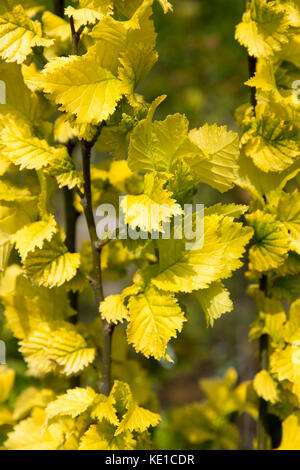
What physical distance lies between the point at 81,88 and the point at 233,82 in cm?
182

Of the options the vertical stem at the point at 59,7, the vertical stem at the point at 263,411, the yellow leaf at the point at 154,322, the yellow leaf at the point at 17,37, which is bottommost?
the vertical stem at the point at 263,411

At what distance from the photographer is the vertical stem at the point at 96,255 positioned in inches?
26.0

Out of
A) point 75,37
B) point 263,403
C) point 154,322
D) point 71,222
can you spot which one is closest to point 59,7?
point 75,37

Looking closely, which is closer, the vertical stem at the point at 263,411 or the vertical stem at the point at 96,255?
the vertical stem at the point at 96,255

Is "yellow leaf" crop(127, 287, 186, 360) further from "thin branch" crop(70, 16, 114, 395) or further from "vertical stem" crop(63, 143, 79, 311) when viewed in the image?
"vertical stem" crop(63, 143, 79, 311)

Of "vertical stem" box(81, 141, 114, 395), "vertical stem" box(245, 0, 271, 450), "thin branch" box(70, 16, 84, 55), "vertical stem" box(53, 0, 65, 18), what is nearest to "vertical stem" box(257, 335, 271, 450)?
"vertical stem" box(245, 0, 271, 450)

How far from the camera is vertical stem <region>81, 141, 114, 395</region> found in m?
0.66

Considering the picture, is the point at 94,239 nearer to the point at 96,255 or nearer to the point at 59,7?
the point at 96,255

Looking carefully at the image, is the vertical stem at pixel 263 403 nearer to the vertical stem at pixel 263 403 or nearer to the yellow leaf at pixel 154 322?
the vertical stem at pixel 263 403

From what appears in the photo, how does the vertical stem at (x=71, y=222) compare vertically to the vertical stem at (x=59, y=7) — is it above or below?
below

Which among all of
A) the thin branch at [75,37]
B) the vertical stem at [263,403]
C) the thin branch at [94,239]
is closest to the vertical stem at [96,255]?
the thin branch at [94,239]

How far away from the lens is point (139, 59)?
59 cm

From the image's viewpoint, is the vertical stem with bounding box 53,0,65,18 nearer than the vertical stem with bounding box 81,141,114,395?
No

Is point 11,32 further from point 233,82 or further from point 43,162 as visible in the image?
point 233,82
